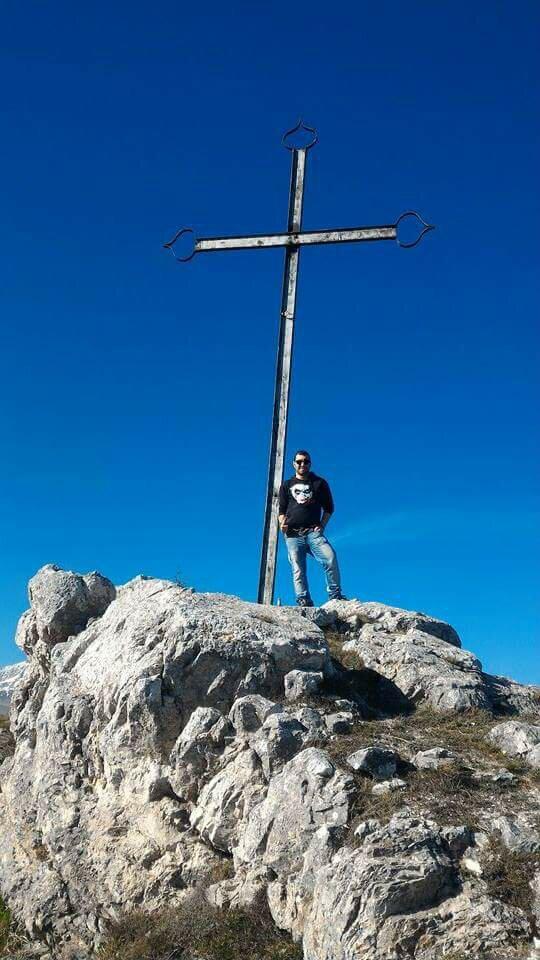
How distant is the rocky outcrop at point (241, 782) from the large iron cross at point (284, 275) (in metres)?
1.79

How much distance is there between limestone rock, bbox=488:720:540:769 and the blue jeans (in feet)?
17.4

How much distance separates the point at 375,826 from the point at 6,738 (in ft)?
36.6

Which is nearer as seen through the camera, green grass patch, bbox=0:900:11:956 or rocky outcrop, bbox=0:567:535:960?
rocky outcrop, bbox=0:567:535:960

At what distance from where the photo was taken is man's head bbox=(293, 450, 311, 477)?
14320 mm

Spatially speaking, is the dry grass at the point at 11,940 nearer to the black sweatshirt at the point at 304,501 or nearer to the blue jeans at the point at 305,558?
the blue jeans at the point at 305,558

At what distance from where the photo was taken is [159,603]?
1155 cm

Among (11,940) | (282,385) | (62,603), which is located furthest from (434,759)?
(62,603)

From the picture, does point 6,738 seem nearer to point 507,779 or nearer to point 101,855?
point 101,855

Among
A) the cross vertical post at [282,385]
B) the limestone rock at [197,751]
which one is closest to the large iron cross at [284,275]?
the cross vertical post at [282,385]

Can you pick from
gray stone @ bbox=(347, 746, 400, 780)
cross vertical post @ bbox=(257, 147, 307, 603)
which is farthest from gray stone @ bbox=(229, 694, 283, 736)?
cross vertical post @ bbox=(257, 147, 307, 603)

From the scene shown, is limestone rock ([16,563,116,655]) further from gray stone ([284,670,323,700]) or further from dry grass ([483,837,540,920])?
dry grass ([483,837,540,920])

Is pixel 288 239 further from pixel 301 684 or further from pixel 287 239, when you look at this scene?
pixel 301 684

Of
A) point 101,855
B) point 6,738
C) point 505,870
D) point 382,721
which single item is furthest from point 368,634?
point 6,738

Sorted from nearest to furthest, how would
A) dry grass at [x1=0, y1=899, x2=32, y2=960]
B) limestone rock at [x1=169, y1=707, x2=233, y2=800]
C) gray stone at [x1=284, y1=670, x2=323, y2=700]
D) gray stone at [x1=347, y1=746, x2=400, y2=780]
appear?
gray stone at [x1=347, y1=746, x2=400, y2=780], limestone rock at [x1=169, y1=707, x2=233, y2=800], dry grass at [x1=0, y1=899, x2=32, y2=960], gray stone at [x1=284, y1=670, x2=323, y2=700]
